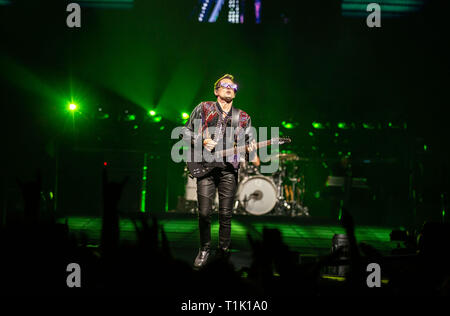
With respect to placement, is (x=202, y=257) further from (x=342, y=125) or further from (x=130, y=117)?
(x=342, y=125)

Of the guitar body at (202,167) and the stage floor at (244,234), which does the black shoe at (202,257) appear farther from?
the guitar body at (202,167)

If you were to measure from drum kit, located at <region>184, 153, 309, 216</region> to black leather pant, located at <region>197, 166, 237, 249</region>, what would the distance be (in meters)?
5.35

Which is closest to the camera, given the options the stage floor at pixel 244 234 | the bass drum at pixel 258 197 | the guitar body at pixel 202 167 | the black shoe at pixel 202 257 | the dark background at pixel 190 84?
the black shoe at pixel 202 257

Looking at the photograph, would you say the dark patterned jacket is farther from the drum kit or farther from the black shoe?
the drum kit

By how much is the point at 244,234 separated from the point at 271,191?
130 inches

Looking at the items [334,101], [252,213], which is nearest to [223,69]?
[334,101]

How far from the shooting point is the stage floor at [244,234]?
17.2ft

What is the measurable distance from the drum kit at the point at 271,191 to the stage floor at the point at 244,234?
37 centimetres

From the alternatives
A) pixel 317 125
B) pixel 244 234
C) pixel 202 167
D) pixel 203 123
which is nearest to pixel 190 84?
pixel 317 125

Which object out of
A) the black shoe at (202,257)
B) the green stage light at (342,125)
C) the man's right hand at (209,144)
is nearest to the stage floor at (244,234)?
the black shoe at (202,257)

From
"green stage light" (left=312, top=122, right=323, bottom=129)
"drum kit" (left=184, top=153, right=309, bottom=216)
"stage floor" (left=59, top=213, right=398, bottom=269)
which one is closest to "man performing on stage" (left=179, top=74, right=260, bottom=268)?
"stage floor" (left=59, top=213, right=398, bottom=269)

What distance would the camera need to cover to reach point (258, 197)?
33.1ft

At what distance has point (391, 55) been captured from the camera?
10211 millimetres
